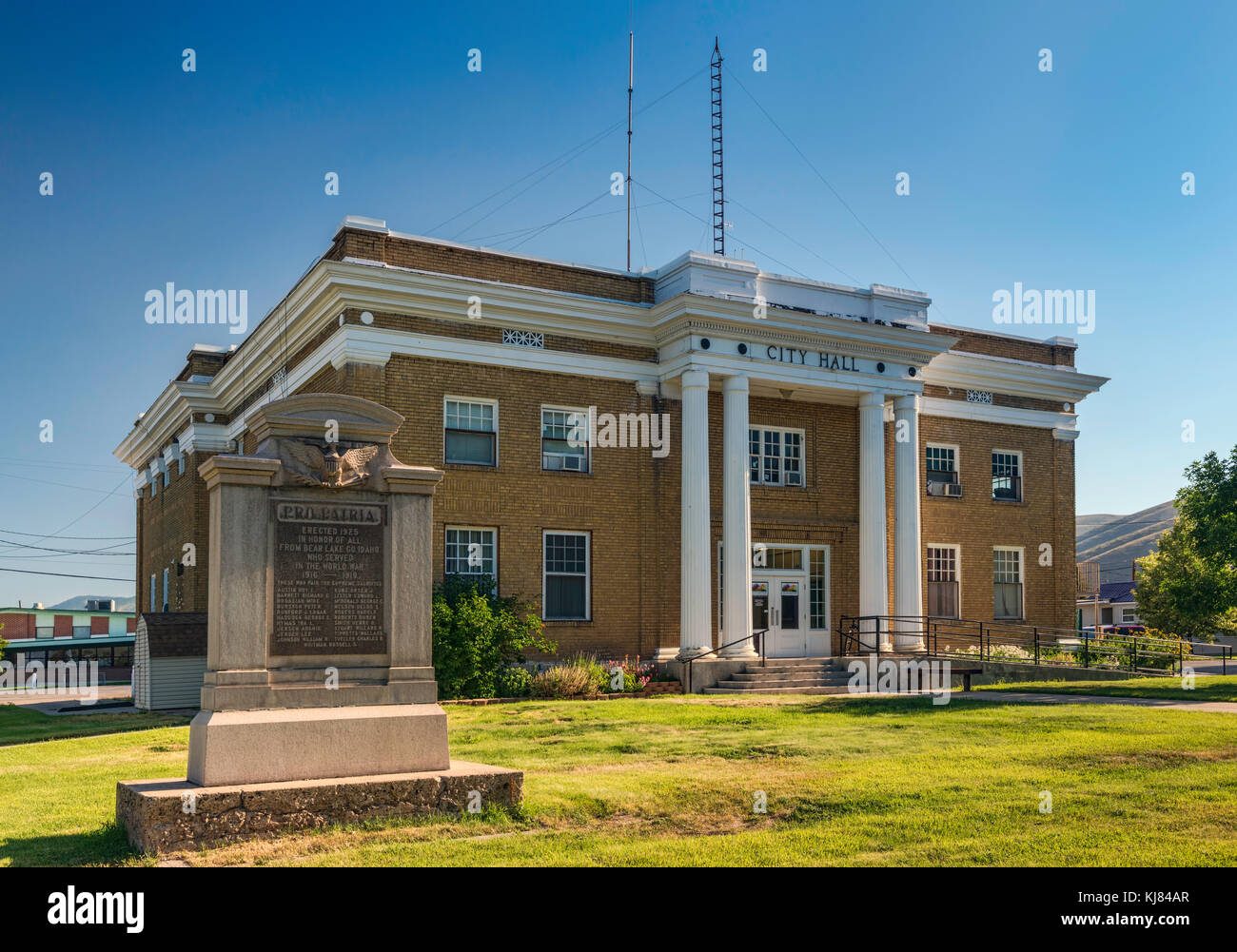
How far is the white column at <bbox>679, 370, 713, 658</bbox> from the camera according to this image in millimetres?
23734

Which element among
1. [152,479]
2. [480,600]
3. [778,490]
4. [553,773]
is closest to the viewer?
[553,773]

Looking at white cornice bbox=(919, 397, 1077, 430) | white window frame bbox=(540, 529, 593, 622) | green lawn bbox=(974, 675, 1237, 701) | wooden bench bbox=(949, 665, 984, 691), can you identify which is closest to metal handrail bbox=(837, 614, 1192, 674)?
wooden bench bbox=(949, 665, 984, 691)

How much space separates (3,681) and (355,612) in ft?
160

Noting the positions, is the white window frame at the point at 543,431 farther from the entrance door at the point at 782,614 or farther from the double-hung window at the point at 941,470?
the double-hung window at the point at 941,470

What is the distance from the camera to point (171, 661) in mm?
23250

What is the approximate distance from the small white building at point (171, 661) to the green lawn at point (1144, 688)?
53.3 feet

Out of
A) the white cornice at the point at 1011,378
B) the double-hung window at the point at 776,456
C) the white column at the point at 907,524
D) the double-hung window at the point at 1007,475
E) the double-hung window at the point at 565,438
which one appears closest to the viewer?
the double-hung window at the point at 565,438

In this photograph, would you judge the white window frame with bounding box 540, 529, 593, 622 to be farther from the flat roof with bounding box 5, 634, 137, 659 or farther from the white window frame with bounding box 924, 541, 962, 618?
the flat roof with bounding box 5, 634, 137, 659

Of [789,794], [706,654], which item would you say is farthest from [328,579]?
[706,654]

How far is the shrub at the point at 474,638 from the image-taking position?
20547mm

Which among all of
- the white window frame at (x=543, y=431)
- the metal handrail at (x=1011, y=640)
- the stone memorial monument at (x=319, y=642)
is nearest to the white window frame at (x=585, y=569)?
the white window frame at (x=543, y=431)
